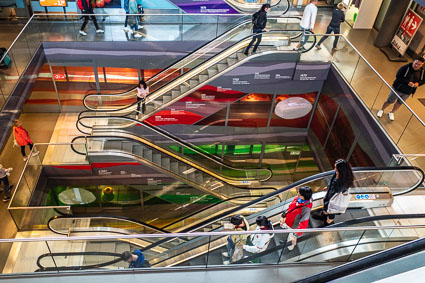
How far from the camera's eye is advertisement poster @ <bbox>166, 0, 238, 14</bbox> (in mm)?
11562

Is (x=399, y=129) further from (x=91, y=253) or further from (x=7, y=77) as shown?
(x=7, y=77)

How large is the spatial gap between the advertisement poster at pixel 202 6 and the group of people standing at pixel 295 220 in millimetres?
8366

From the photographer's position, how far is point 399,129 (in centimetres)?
775

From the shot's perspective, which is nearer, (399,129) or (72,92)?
(399,129)

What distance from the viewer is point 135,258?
4684mm

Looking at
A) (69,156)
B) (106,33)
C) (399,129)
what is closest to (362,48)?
(399,129)

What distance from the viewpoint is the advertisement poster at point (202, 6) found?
455 inches

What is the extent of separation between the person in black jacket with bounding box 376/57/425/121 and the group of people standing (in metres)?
3.64

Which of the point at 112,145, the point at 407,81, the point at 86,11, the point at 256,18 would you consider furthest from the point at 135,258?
the point at 86,11

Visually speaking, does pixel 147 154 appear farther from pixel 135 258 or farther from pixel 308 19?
pixel 135 258

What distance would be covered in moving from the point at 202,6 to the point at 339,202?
8752 mm

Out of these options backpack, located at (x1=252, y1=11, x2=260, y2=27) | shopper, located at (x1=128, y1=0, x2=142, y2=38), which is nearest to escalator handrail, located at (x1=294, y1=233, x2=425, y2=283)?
backpack, located at (x1=252, y1=11, x2=260, y2=27)

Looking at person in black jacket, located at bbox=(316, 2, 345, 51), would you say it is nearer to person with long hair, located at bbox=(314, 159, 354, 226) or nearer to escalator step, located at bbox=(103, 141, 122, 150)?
person with long hair, located at bbox=(314, 159, 354, 226)

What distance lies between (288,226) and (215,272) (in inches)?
51.5
